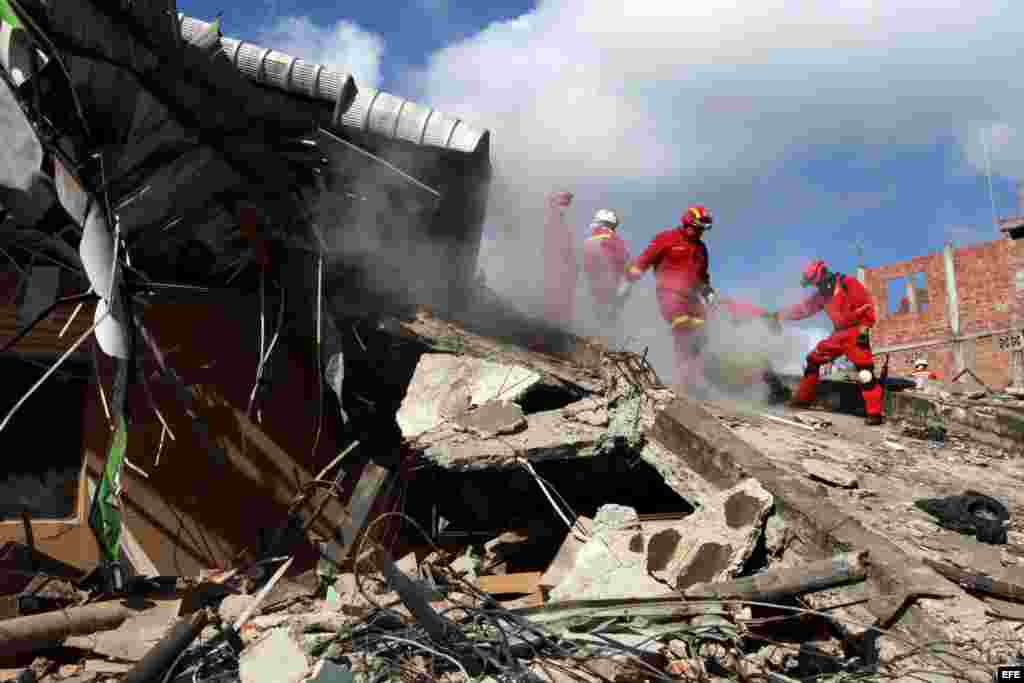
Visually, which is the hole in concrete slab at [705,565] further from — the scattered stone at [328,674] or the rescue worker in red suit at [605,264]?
the rescue worker in red suit at [605,264]

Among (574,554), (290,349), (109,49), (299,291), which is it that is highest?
(109,49)

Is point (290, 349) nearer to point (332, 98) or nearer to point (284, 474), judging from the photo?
point (284, 474)

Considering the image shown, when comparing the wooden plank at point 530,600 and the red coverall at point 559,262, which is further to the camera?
the red coverall at point 559,262

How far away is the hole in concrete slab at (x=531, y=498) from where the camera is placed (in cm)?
→ 659

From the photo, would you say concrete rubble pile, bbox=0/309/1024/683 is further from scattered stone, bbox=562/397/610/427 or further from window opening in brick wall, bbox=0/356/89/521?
window opening in brick wall, bbox=0/356/89/521

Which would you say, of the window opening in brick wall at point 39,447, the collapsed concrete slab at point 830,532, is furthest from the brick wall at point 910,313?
the window opening in brick wall at point 39,447

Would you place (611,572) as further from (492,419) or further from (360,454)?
(360,454)

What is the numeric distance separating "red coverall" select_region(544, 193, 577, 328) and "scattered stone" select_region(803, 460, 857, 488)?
377 cm

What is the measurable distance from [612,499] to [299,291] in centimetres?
300

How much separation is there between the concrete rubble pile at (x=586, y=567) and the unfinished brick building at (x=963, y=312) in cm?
1499

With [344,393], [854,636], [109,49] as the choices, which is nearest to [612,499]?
[344,393]

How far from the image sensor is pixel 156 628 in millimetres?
4426

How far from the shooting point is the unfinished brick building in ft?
66.0

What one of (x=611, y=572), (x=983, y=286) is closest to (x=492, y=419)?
(x=611, y=572)
